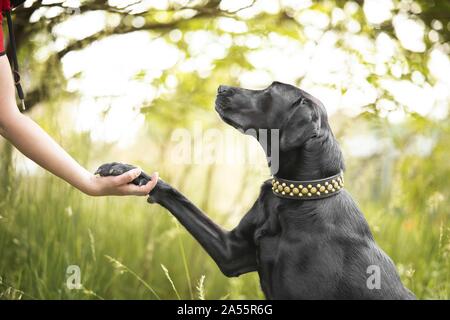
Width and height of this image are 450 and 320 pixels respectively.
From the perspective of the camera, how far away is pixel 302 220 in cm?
144

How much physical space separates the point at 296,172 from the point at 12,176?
1679 mm

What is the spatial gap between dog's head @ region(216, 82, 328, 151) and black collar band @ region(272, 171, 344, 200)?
102 mm

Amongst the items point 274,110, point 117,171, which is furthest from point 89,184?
point 274,110

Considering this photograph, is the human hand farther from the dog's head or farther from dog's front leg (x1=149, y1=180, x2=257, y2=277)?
the dog's head

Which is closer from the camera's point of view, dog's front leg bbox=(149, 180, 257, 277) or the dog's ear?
the dog's ear

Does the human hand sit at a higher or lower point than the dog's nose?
lower

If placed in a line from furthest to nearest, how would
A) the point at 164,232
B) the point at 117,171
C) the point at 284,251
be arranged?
1. the point at 164,232
2. the point at 117,171
3. the point at 284,251

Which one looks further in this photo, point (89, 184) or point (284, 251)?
point (89, 184)

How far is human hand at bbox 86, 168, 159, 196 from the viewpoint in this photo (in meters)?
1.52

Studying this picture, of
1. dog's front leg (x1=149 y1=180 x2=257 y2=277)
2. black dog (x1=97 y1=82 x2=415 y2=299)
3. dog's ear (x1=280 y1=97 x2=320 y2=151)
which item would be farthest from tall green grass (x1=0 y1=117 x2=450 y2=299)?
dog's ear (x1=280 y1=97 x2=320 y2=151)

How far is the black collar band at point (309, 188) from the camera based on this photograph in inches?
56.7

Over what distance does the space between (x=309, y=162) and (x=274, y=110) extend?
0.18 m

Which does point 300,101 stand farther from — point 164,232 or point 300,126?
point 164,232
